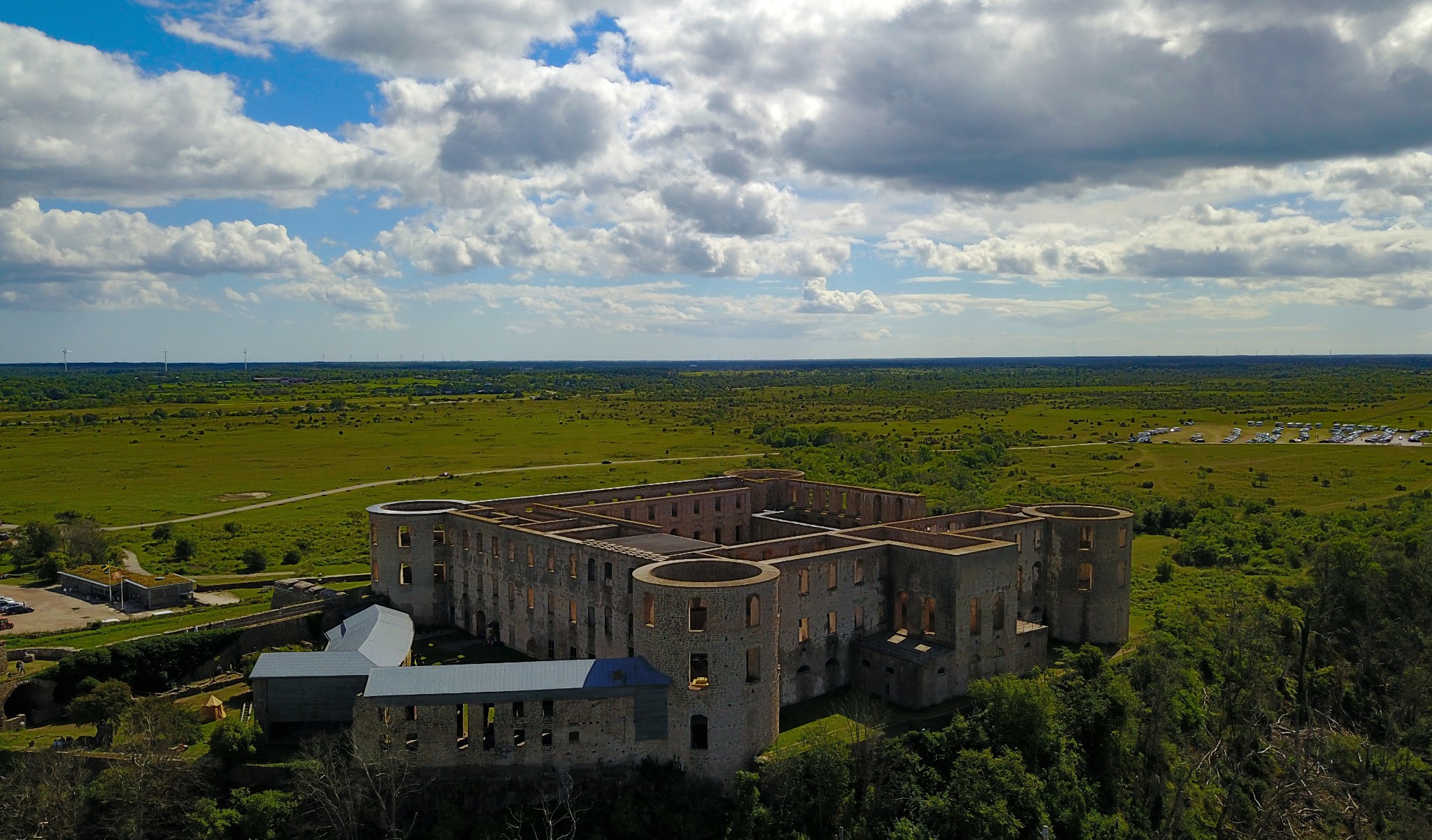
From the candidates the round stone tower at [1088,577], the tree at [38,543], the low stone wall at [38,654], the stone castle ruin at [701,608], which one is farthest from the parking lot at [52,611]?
the round stone tower at [1088,577]

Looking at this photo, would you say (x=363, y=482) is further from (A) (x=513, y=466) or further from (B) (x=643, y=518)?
(B) (x=643, y=518)

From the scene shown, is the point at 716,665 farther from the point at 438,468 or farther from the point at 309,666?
the point at 438,468

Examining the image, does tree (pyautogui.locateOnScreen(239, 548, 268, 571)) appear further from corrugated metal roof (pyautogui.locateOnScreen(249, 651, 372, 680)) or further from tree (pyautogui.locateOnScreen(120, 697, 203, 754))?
corrugated metal roof (pyautogui.locateOnScreen(249, 651, 372, 680))

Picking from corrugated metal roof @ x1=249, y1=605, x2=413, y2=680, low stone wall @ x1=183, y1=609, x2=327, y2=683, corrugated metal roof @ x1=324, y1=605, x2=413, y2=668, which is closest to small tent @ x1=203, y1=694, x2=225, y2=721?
corrugated metal roof @ x1=249, y1=605, x2=413, y2=680

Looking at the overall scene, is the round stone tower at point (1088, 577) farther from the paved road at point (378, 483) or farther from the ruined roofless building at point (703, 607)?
the paved road at point (378, 483)

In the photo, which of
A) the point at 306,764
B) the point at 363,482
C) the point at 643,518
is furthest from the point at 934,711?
the point at 363,482
